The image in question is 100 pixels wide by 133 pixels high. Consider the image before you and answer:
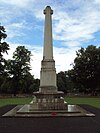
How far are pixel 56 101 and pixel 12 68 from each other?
47.9 metres

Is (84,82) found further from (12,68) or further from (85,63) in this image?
(12,68)

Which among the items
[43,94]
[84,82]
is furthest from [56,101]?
[84,82]

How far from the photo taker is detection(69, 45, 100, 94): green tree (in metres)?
66.9

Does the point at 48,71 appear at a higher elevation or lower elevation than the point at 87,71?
lower

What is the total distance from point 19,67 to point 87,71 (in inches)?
595

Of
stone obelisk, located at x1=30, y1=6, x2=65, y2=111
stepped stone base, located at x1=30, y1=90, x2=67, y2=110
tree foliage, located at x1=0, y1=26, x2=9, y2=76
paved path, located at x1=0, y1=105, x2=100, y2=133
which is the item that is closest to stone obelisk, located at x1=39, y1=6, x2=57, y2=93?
stone obelisk, located at x1=30, y1=6, x2=65, y2=111

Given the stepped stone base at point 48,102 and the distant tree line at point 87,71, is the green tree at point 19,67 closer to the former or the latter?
the distant tree line at point 87,71

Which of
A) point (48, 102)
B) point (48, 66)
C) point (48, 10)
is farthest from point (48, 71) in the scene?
point (48, 10)

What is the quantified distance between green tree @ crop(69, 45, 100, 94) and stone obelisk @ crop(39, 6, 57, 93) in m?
42.4

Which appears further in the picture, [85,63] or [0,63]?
[85,63]

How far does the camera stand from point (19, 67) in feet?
229

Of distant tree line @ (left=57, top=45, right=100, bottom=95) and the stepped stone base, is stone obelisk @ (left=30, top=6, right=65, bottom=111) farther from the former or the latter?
distant tree line @ (left=57, top=45, right=100, bottom=95)

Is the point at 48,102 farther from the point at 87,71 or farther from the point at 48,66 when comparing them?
the point at 87,71

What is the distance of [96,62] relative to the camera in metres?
68.2
